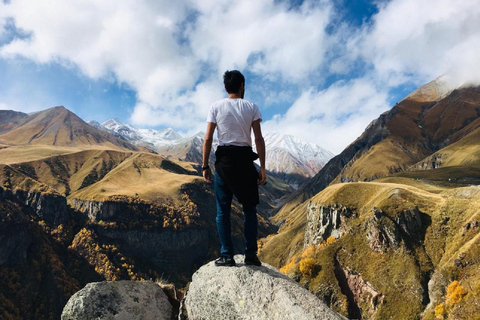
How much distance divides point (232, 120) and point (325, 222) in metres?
164

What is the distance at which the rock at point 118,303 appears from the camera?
7723 millimetres

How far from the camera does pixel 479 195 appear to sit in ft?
350

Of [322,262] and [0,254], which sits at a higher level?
[0,254]

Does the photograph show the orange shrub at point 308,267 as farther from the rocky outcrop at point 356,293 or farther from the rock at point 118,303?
the rock at point 118,303

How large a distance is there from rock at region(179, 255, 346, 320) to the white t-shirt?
4025mm

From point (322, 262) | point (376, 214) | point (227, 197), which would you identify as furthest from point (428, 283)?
point (227, 197)

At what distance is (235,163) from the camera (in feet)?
27.6

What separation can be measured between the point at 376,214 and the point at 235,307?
437 ft

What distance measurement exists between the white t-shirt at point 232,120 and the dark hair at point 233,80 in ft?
2.09

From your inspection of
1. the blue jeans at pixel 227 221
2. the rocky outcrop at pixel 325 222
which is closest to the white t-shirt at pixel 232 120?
the blue jeans at pixel 227 221

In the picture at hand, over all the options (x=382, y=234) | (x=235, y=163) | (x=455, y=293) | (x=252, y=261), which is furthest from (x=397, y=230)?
(x=235, y=163)

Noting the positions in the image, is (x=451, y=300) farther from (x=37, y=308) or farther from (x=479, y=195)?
(x=37, y=308)

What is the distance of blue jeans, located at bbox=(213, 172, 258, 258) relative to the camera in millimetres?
8664

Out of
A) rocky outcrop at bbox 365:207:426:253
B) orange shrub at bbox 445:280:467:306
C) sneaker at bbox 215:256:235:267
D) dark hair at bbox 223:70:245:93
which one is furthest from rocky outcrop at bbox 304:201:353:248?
dark hair at bbox 223:70:245:93
